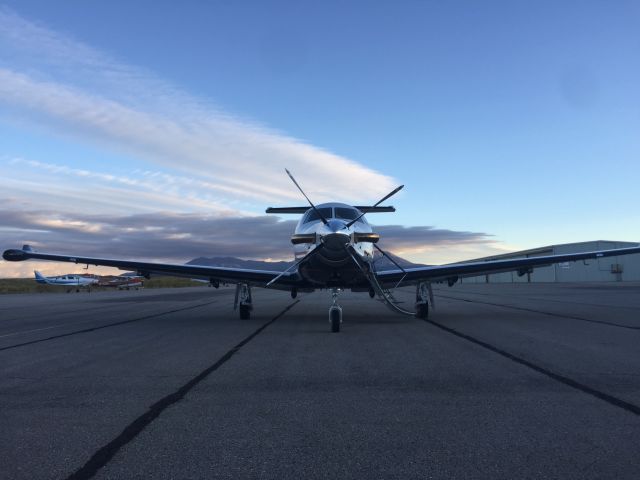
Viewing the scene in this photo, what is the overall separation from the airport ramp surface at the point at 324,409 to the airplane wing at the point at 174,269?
17.9 feet

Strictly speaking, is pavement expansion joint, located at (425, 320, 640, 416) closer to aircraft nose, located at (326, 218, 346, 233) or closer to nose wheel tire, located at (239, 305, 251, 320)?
aircraft nose, located at (326, 218, 346, 233)

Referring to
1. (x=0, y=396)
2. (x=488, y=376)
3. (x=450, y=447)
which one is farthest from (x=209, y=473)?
(x=488, y=376)

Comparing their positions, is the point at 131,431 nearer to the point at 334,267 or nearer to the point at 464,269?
the point at 334,267

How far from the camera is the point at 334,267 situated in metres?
12.8

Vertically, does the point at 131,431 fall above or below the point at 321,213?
below

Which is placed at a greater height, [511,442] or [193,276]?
[193,276]

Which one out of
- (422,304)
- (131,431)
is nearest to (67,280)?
(422,304)

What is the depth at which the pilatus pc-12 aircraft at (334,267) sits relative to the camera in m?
12.2

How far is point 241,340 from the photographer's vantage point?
10578 millimetres

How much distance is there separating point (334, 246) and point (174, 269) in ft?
23.3

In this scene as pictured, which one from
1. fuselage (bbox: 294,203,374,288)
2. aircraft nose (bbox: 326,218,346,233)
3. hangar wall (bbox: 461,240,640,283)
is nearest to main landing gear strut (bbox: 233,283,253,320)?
fuselage (bbox: 294,203,374,288)

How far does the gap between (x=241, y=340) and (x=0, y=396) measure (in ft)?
17.3

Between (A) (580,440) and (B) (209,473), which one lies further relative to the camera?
(A) (580,440)

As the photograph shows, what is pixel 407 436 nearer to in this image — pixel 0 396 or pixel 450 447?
pixel 450 447
